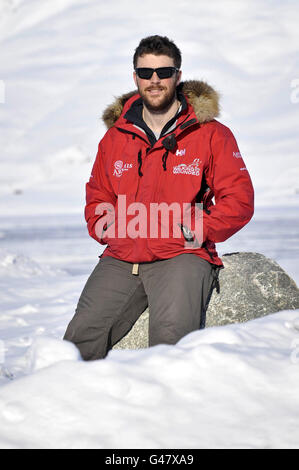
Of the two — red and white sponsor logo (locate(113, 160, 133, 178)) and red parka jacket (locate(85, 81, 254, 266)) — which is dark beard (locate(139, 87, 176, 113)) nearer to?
red parka jacket (locate(85, 81, 254, 266))

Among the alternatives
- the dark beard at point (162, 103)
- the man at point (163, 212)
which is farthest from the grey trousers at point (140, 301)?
the dark beard at point (162, 103)

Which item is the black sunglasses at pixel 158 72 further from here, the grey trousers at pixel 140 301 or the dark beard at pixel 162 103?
the grey trousers at pixel 140 301

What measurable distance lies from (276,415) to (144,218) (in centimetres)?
180

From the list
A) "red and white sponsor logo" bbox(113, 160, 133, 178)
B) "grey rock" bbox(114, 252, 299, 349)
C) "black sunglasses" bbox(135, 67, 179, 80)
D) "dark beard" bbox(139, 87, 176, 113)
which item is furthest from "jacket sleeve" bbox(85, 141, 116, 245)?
"grey rock" bbox(114, 252, 299, 349)

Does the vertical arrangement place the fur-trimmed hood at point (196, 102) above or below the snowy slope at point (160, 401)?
above

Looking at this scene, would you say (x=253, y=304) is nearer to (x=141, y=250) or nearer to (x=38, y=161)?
(x=141, y=250)

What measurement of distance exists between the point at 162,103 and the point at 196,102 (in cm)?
23

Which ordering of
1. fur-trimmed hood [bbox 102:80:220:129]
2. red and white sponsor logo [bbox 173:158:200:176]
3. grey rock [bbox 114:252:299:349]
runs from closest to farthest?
red and white sponsor logo [bbox 173:158:200:176]
fur-trimmed hood [bbox 102:80:220:129]
grey rock [bbox 114:252:299:349]

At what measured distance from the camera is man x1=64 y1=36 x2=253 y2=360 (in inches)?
140

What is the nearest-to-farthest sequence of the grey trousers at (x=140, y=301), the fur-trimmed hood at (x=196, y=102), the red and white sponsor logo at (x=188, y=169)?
the grey trousers at (x=140, y=301) < the red and white sponsor logo at (x=188, y=169) < the fur-trimmed hood at (x=196, y=102)

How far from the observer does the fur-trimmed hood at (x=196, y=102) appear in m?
3.82

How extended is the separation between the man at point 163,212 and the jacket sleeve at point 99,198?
0.09ft

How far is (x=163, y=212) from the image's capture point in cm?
364
